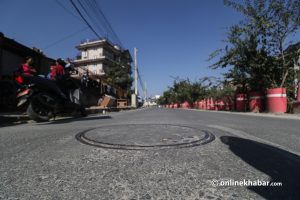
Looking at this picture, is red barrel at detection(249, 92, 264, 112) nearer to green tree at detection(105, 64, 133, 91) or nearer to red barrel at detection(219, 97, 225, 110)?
red barrel at detection(219, 97, 225, 110)

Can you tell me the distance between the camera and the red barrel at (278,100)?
11.5 m

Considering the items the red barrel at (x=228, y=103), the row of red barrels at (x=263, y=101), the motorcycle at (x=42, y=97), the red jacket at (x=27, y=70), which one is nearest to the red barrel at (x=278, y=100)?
the row of red barrels at (x=263, y=101)

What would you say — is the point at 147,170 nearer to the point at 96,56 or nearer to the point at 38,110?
the point at 38,110

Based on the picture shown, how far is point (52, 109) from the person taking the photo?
551cm

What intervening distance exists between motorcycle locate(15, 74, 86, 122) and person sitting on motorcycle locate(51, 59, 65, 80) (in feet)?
0.43

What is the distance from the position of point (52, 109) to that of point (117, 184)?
4681 millimetres

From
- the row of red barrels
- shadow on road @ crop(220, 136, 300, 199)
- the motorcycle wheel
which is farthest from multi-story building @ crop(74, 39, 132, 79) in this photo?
shadow on road @ crop(220, 136, 300, 199)

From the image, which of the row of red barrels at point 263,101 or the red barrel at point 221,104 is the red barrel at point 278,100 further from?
the red barrel at point 221,104

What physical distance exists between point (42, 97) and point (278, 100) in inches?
462

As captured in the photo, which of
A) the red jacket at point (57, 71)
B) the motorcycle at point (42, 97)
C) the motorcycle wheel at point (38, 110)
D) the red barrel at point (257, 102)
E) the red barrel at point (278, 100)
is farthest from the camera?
the red barrel at point (257, 102)

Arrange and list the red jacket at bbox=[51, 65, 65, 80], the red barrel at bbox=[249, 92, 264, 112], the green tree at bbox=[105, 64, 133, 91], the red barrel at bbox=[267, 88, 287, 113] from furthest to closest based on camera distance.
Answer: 1. the green tree at bbox=[105, 64, 133, 91]
2. the red barrel at bbox=[249, 92, 264, 112]
3. the red barrel at bbox=[267, 88, 287, 113]
4. the red jacket at bbox=[51, 65, 65, 80]

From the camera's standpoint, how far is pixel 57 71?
6.13 meters

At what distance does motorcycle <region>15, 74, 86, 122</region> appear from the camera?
4922 mm

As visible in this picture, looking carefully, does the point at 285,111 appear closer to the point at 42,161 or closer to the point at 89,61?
the point at 42,161
